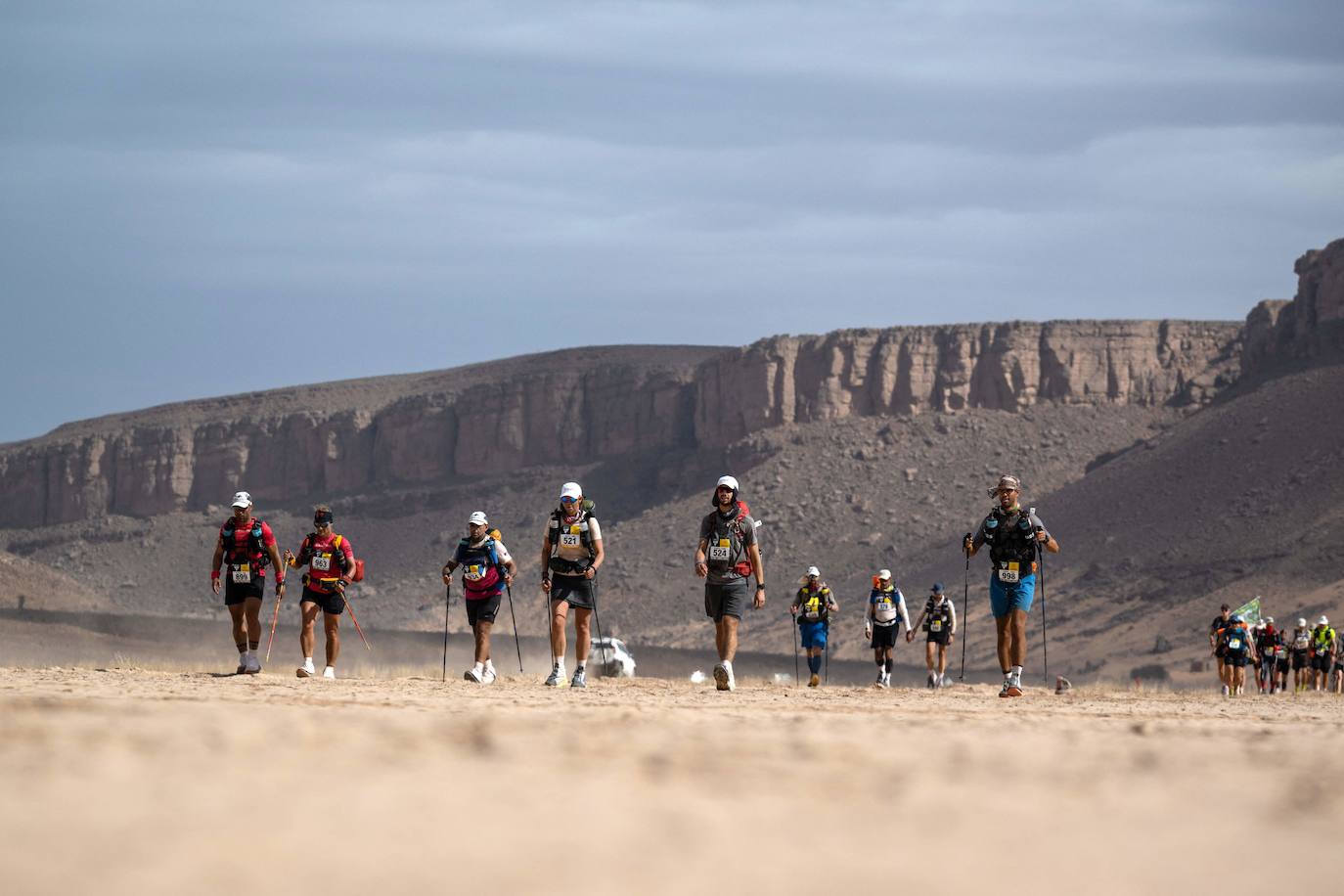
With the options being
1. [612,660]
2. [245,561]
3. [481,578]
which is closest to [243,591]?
[245,561]

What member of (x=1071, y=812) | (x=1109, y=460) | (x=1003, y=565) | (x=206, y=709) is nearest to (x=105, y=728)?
(x=206, y=709)

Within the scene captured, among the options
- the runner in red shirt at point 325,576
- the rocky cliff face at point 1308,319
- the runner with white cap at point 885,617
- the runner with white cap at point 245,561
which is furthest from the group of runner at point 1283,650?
the rocky cliff face at point 1308,319

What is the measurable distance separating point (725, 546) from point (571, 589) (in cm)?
140

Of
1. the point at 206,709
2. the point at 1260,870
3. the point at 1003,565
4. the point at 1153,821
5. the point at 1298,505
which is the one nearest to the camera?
the point at 1260,870

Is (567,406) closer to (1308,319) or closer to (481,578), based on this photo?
(1308,319)

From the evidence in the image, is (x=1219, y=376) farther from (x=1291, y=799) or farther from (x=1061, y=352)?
(x=1291, y=799)

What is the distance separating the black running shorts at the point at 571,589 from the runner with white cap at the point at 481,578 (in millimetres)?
1459

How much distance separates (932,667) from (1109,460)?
6910cm

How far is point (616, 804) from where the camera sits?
6105 mm

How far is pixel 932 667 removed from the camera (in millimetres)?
23953

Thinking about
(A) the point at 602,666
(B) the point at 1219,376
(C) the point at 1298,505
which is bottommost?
(A) the point at 602,666

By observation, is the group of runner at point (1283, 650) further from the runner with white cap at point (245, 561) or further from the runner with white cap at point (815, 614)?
the runner with white cap at point (245, 561)

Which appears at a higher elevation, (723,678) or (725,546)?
(725,546)

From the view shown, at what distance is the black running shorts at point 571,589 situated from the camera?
52.5ft
